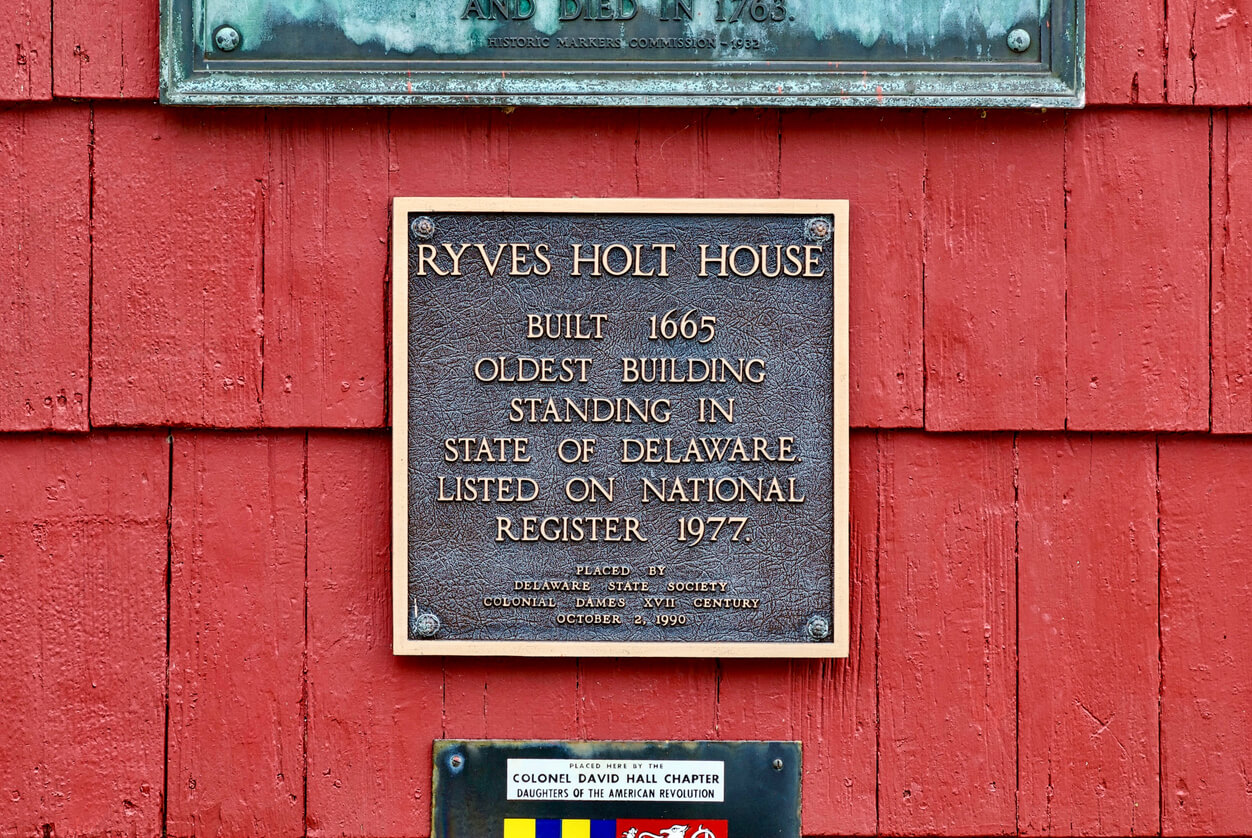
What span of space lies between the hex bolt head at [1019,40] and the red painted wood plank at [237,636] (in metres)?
1.62

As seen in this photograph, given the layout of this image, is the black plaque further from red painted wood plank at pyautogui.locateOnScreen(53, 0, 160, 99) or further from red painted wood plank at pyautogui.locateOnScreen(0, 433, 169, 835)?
red painted wood plank at pyautogui.locateOnScreen(53, 0, 160, 99)

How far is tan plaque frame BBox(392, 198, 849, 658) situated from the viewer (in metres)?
2.18

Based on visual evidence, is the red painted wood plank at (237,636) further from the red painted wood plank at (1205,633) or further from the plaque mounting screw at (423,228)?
the red painted wood plank at (1205,633)

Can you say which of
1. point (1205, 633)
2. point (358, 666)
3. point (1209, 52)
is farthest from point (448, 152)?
point (1205, 633)

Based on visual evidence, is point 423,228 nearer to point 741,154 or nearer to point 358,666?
point 741,154

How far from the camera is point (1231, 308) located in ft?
7.30

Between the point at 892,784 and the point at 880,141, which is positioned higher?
the point at 880,141

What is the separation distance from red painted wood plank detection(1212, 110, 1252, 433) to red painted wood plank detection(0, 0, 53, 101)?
2322mm

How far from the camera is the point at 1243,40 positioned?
220cm

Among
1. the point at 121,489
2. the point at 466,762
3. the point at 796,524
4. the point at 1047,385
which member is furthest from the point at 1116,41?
the point at 121,489

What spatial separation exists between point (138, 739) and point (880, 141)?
1.91m

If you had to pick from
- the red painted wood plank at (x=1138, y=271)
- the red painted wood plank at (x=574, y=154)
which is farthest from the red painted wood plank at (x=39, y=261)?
the red painted wood plank at (x=1138, y=271)

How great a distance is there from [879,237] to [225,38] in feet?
4.40

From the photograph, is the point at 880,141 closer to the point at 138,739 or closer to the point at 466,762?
the point at 466,762
